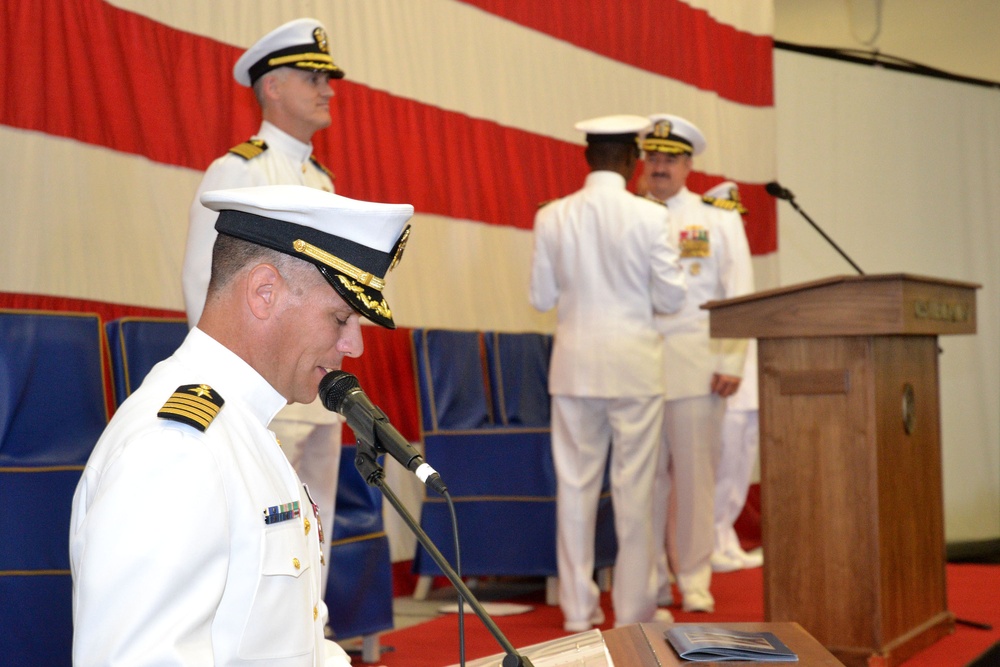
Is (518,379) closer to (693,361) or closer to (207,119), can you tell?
(693,361)

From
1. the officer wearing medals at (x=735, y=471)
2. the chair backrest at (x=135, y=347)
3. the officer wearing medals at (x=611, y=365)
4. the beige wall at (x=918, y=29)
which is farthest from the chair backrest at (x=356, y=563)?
the beige wall at (x=918, y=29)

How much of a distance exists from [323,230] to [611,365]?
2.56m

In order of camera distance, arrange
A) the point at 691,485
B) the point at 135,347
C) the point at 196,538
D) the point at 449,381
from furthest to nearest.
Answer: the point at 449,381 < the point at 691,485 < the point at 135,347 < the point at 196,538

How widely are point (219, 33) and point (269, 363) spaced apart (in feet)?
9.17

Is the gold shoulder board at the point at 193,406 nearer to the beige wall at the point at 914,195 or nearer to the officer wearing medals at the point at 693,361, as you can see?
the officer wearing medals at the point at 693,361

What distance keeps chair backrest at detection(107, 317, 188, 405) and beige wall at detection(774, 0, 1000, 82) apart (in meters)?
5.50

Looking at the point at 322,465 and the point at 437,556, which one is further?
the point at 322,465

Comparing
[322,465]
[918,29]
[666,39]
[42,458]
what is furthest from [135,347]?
[918,29]

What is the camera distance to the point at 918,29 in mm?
7180

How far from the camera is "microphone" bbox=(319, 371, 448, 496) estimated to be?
104 cm

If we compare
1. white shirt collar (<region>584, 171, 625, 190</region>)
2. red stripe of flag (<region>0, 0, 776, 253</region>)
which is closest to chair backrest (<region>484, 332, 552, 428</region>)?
red stripe of flag (<region>0, 0, 776, 253</region>)

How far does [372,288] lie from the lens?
1162 millimetres

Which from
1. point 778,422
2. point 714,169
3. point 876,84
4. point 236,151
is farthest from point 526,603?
point 876,84

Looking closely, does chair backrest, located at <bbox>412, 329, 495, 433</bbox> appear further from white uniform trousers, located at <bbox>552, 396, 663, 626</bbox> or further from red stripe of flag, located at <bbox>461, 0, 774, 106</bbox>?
red stripe of flag, located at <bbox>461, 0, 774, 106</bbox>
